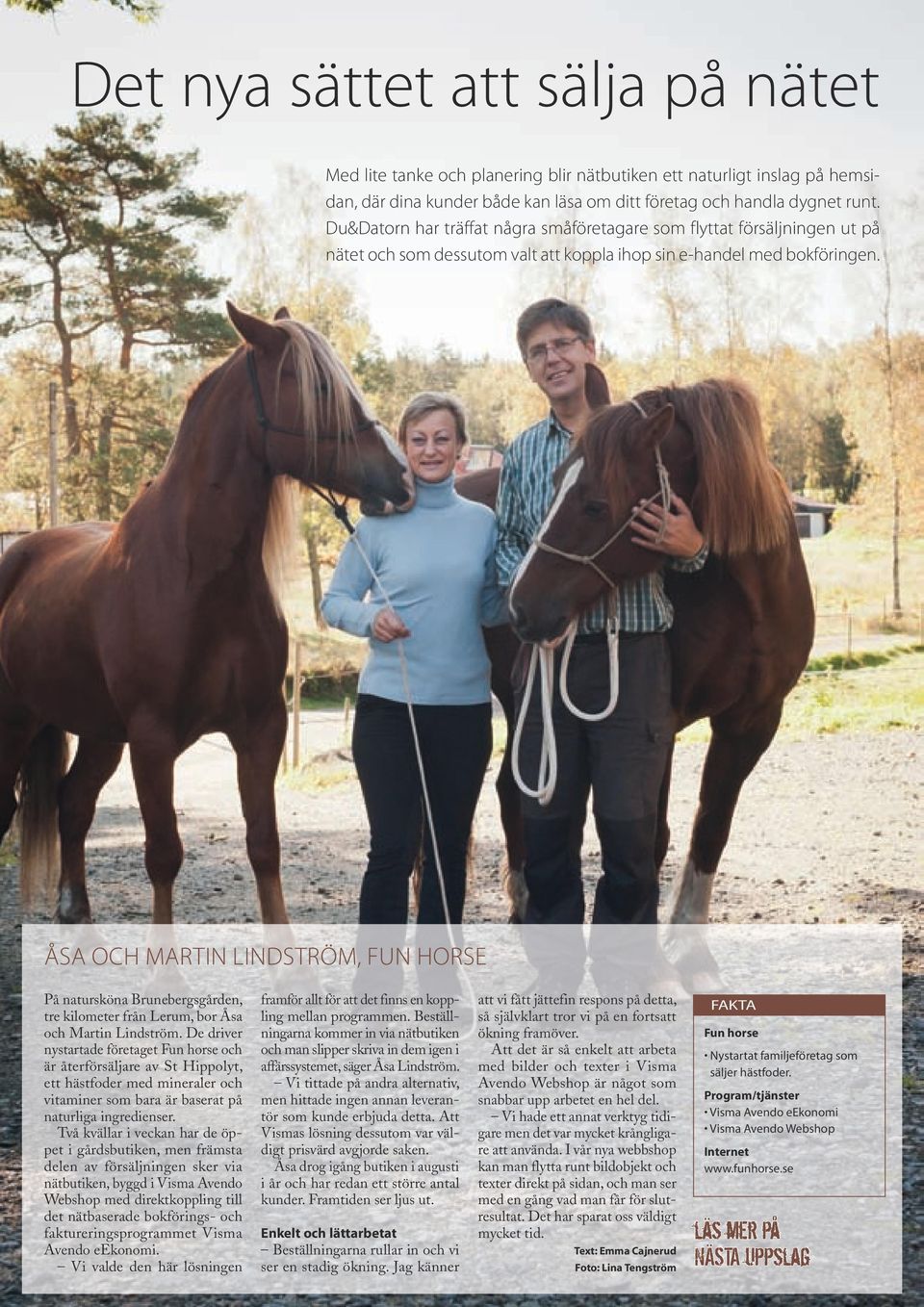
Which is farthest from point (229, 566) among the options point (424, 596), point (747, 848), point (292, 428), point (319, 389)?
point (747, 848)

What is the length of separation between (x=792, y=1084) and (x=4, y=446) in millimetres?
24110

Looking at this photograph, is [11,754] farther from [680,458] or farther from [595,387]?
[680,458]

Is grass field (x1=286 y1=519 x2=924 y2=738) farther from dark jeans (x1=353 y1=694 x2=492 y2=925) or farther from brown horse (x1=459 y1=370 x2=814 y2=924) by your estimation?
brown horse (x1=459 y1=370 x2=814 y2=924)

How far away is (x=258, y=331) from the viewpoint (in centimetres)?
376

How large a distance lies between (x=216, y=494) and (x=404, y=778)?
3.48 ft

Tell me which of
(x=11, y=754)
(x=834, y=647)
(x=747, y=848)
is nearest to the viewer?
(x=11, y=754)

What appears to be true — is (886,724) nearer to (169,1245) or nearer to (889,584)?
(169,1245)

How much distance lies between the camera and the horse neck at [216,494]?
391 centimetres

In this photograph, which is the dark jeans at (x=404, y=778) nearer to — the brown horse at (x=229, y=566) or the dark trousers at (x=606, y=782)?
the dark trousers at (x=606, y=782)

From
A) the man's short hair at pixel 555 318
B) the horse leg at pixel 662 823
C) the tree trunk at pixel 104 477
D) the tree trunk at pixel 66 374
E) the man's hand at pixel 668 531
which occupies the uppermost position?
the tree trunk at pixel 66 374

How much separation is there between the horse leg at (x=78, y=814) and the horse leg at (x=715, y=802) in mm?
2128

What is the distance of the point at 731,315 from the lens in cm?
2577

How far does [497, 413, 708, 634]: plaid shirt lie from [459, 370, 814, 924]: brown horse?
0.10 m

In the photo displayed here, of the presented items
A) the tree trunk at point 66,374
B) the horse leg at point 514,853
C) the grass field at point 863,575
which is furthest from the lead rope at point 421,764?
the grass field at point 863,575
